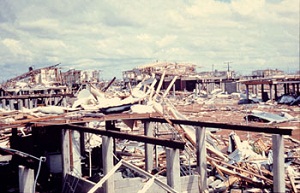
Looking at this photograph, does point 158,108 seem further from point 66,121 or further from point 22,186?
point 22,186

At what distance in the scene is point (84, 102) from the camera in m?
13.2

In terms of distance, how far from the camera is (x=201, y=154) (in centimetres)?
1023

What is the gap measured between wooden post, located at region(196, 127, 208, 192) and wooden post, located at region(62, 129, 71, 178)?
3.94 m

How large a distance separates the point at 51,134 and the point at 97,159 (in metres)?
2.22

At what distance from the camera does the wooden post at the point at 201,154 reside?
33.1ft

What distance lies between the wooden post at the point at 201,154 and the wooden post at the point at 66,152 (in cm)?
394

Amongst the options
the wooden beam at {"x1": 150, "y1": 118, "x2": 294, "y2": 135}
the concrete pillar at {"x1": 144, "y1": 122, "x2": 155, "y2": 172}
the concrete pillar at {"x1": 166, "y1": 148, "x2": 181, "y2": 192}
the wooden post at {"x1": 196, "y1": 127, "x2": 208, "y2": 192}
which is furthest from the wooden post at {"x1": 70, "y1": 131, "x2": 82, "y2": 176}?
the concrete pillar at {"x1": 166, "y1": 148, "x2": 181, "y2": 192}

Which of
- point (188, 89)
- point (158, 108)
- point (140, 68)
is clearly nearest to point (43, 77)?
point (140, 68)

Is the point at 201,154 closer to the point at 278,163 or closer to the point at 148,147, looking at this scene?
the point at 148,147

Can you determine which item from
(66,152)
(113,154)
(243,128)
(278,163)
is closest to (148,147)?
(113,154)

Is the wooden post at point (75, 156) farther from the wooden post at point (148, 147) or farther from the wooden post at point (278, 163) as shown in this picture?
the wooden post at point (278, 163)

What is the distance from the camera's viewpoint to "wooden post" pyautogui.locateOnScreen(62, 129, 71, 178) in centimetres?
1067

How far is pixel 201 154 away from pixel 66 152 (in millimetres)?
4129

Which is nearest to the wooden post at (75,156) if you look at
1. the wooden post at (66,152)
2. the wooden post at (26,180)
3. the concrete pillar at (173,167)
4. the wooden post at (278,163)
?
the wooden post at (66,152)
